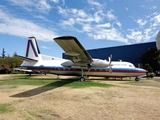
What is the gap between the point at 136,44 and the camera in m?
52.8

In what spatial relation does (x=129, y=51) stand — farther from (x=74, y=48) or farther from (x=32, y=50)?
(x=74, y=48)

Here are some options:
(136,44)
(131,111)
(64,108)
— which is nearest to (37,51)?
(64,108)

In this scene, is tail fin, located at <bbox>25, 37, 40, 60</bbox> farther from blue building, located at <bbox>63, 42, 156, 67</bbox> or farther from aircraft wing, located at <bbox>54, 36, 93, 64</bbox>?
blue building, located at <bbox>63, 42, 156, 67</bbox>

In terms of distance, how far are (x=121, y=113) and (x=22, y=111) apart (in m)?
3.95

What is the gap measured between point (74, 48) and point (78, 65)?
4946mm

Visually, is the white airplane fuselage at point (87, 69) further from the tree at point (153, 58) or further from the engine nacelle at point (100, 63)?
the tree at point (153, 58)

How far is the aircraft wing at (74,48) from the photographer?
13319mm

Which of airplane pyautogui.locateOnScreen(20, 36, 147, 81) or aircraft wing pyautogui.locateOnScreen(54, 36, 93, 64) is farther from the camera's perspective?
airplane pyautogui.locateOnScreen(20, 36, 147, 81)

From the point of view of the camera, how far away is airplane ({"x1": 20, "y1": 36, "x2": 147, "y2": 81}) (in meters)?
18.5

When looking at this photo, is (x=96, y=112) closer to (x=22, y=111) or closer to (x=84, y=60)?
(x=22, y=111)

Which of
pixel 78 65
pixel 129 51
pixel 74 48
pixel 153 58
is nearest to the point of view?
pixel 74 48

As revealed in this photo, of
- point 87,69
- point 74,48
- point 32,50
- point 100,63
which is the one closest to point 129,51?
point 87,69

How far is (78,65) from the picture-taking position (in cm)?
2003

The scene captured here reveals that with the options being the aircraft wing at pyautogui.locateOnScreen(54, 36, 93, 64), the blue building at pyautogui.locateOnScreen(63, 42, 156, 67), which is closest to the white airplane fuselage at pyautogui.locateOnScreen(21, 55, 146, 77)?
the aircraft wing at pyautogui.locateOnScreen(54, 36, 93, 64)
